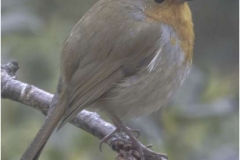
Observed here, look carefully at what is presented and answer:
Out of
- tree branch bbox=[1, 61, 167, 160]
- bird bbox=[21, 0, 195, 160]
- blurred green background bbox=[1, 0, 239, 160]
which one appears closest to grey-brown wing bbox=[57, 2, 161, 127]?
bird bbox=[21, 0, 195, 160]

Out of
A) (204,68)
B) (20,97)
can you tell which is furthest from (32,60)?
(204,68)

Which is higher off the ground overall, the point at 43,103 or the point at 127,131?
the point at 43,103

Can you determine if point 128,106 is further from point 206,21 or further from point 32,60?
point 206,21

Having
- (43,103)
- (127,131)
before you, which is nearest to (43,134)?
(43,103)

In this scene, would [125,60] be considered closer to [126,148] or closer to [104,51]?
[104,51]

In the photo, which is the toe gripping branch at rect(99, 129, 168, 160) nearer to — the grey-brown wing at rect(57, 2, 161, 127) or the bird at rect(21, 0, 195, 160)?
the bird at rect(21, 0, 195, 160)

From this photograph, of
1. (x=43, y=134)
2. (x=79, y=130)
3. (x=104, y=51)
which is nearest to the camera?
(x=43, y=134)

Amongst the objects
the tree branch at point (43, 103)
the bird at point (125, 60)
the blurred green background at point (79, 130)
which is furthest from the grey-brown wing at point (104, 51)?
the blurred green background at point (79, 130)
